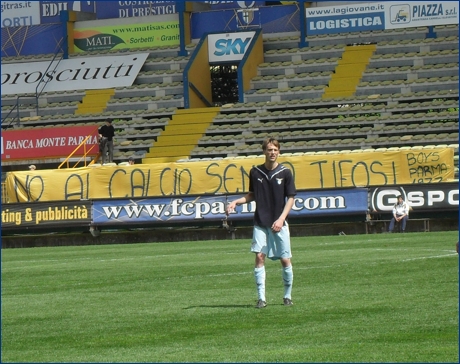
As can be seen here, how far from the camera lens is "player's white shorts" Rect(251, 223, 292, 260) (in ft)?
41.7

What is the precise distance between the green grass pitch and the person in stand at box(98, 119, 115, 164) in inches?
766

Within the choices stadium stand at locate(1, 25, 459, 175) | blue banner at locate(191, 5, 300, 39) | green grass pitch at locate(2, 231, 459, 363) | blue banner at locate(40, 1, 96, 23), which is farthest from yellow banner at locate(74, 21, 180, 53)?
green grass pitch at locate(2, 231, 459, 363)

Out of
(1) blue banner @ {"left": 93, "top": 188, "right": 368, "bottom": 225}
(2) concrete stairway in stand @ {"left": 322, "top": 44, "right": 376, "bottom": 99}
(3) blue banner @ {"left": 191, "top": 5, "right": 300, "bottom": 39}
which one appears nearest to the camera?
(1) blue banner @ {"left": 93, "top": 188, "right": 368, "bottom": 225}

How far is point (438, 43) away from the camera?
146 ft

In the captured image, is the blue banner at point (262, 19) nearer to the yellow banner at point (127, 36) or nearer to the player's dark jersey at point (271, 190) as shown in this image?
the yellow banner at point (127, 36)

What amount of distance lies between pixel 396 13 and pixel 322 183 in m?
13.4

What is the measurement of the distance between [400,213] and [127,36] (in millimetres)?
21791

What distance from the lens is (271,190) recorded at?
497 inches

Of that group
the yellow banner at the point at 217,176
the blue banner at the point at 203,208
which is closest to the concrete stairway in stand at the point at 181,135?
the yellow banner at the point at 217,176

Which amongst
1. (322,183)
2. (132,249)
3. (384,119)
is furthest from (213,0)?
(132,249)

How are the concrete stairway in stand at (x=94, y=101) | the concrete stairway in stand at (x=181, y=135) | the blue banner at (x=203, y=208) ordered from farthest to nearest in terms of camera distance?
the concrete stairway in stand at (x=94, y=101) < the concrete stairway in stand at (x=181, y=135) < the blue banner at (x=203, y=208)

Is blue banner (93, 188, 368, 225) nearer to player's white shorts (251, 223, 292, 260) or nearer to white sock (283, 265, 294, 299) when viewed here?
white sock (283, 265, 294, 299)

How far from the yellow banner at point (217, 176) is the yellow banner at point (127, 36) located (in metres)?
13.8

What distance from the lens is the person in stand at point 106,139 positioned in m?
42.4
